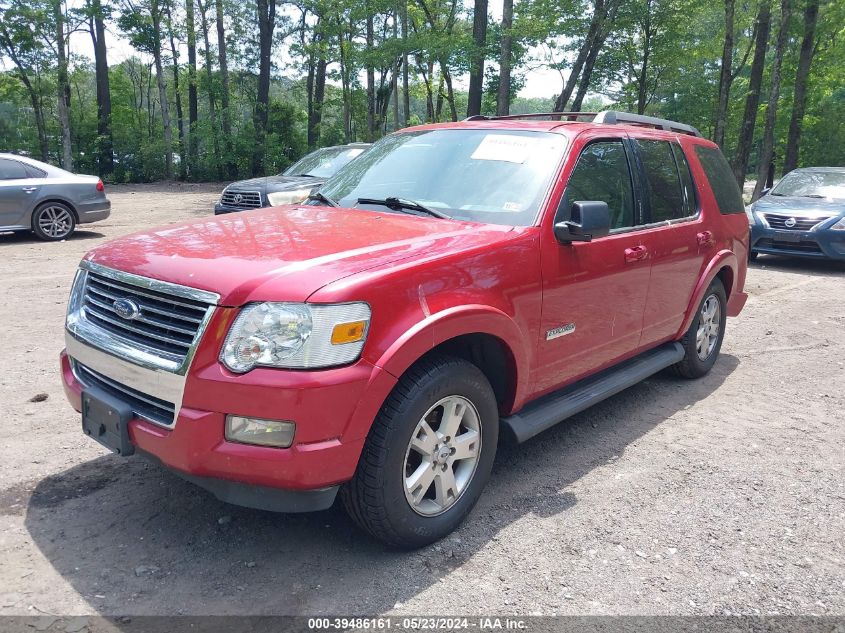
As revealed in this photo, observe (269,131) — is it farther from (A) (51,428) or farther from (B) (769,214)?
(A) (51,428)

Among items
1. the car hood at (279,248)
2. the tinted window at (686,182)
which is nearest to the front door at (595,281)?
the car hood at (279,248)

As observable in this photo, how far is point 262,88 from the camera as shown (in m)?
30.9

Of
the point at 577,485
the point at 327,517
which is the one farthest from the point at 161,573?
the point at 577,485

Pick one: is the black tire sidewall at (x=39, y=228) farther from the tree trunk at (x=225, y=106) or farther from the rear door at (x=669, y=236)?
the tree trunk at (x=225, y=106)

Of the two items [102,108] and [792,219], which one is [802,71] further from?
[102,108]

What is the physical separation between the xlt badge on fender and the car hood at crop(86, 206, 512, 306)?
2.00 feet

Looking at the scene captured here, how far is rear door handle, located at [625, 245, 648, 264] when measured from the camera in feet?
14.0

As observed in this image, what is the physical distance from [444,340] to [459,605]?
3.52 feet

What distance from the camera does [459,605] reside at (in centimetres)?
279

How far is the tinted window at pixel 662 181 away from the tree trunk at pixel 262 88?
28.4 meters

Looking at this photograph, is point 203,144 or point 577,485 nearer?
point 577,485

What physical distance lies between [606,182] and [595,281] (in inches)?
26.5

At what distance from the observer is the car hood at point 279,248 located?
272cm

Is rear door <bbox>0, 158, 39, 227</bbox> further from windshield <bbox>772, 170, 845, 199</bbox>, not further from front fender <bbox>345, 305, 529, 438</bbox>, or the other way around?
windshield <bbox>772, 170, 845, 199</bbox>
